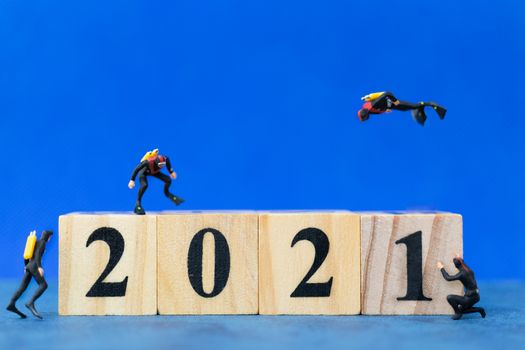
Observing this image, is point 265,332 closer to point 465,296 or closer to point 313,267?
point 313,267

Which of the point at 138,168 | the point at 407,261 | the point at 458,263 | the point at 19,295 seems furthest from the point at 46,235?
the point at 458,263

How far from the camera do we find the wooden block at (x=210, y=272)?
7.48 ft

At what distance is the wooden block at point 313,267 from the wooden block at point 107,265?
1.23 ft

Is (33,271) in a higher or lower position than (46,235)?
lower

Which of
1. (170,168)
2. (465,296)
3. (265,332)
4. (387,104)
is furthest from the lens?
(170,168)

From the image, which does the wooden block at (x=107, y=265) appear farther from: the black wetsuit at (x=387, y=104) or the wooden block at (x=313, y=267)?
the black wetsuit at (x=387, y=104)

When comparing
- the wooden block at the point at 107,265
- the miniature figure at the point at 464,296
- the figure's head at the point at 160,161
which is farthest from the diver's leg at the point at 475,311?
the figure's head at the point at 160,161

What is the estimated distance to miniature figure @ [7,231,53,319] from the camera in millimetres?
2232

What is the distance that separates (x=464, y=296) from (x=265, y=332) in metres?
0.67

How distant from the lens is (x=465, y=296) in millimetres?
2205

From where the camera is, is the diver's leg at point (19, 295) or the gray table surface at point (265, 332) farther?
the diver's leg at point (19, 295)

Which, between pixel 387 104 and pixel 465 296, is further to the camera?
pixel 387 104

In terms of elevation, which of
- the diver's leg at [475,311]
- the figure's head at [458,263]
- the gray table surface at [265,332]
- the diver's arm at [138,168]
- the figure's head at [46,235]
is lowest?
the gray table surface at [265,332]

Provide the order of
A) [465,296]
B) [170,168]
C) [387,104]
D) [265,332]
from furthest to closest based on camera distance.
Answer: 1. [170,168]
2. [387,104]
3. [465,296]
4. [265,332]
